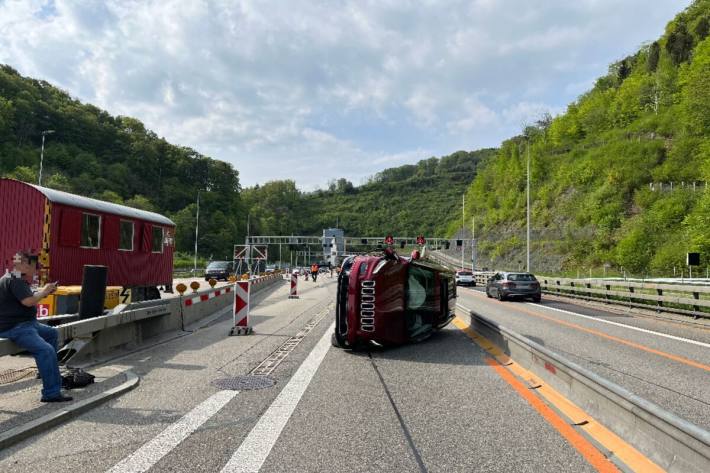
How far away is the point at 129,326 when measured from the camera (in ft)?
32.9

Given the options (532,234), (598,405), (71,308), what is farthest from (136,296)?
(532,234)

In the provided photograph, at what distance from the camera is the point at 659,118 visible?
6931 cm

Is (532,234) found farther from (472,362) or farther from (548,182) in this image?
(472,362)

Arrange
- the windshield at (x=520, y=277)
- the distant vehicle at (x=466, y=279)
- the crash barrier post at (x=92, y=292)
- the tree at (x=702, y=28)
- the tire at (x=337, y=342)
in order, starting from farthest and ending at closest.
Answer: the tree at (x=702, y=28)
the distant vehicle at (x=466, y=279)
the windshield at (x=520, y=277)
the tire at (x=337, y=342)
the crash barrier post at (x=92, y=292)

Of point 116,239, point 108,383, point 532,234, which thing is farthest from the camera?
point 532,234

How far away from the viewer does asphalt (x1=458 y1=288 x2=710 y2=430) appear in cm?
646

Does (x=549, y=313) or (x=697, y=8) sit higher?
(x=697, y=8)

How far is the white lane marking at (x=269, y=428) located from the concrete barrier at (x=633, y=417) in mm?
2947

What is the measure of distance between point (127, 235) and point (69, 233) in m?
2.78

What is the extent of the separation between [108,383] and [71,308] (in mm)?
4026

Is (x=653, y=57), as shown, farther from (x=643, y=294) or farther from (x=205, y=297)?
(x=205, y=297)

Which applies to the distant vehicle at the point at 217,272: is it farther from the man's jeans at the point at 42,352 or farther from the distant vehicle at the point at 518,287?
the man's jeans at the point at 42,352

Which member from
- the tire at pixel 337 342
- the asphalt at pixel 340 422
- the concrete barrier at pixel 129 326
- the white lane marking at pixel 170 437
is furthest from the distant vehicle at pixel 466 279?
the white lane marking at pixel 170 437

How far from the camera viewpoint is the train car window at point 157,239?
18.1m
